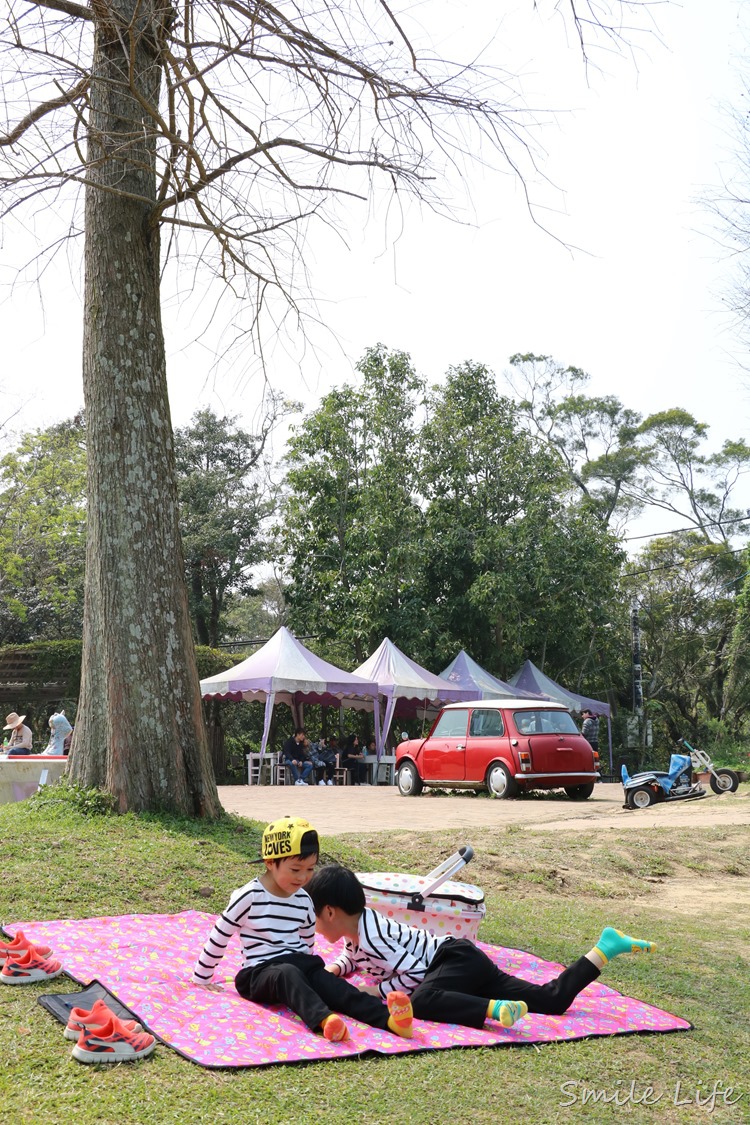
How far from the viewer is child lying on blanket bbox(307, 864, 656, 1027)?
4176 mm

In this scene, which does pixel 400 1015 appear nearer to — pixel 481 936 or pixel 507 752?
pixel 481 936

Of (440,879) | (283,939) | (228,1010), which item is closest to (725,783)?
(440,879)

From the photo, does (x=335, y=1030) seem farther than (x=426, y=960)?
No

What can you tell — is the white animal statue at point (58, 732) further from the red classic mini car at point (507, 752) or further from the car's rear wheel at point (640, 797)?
the car's rear wheel at point (640, 797)

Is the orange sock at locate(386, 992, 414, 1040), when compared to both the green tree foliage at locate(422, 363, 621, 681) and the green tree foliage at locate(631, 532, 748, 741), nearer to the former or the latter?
the green tree foliage at locate(422, 363, 621, 681)

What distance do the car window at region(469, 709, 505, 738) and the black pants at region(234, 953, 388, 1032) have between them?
13.0 m

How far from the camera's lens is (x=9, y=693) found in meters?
25.8

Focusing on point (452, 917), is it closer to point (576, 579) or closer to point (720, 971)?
point (720, 971)

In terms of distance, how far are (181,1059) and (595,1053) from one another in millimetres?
1530

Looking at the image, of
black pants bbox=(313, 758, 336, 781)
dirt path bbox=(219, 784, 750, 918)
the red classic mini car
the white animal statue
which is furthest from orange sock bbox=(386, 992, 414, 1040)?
black pants bbox=(313, 758, 336, 781)

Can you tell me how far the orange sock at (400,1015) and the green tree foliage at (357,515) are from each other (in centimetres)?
2323

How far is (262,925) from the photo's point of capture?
4.11 meters

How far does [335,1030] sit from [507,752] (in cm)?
1319

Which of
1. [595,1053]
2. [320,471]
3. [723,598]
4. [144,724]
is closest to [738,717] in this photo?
[723,598]
